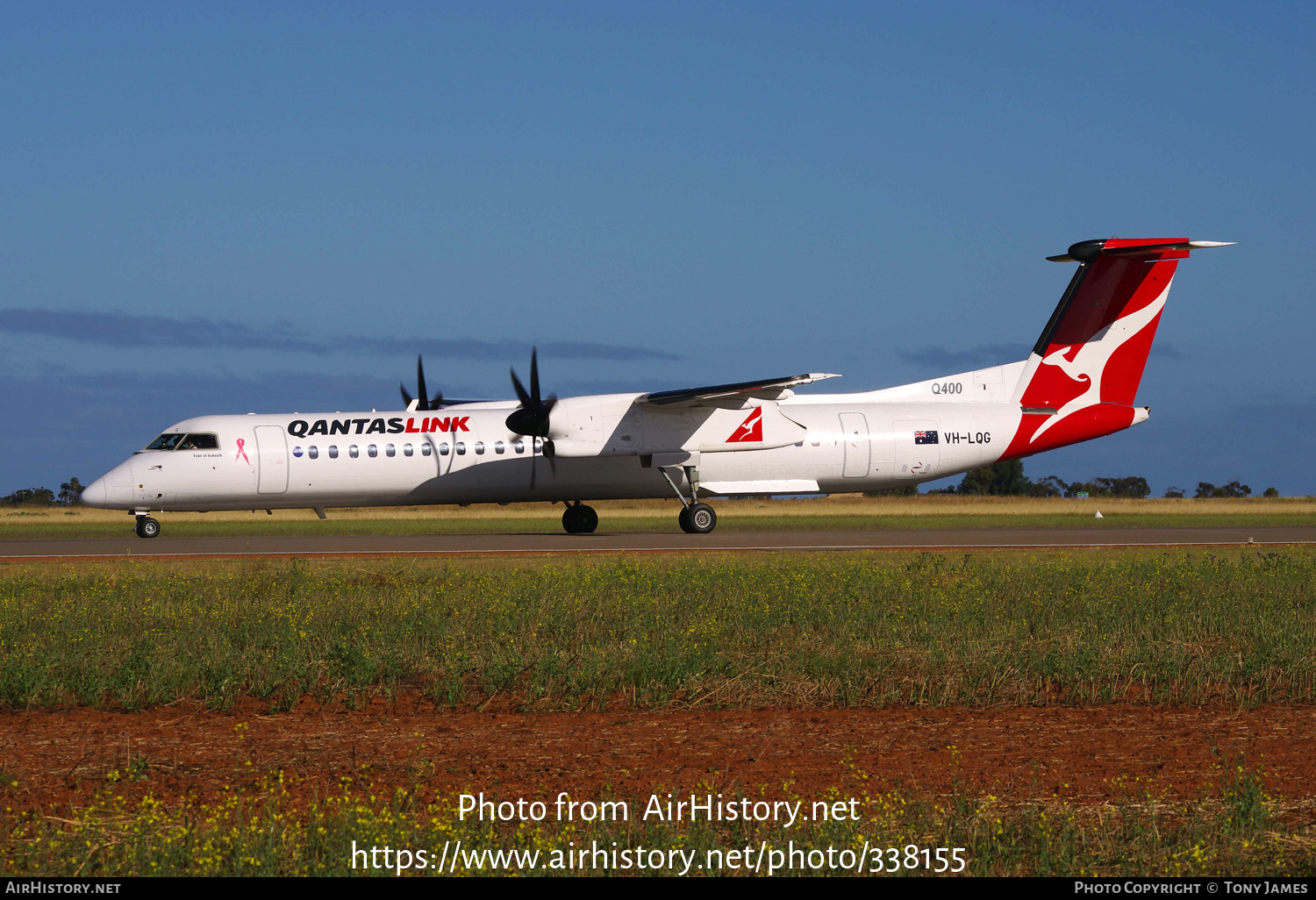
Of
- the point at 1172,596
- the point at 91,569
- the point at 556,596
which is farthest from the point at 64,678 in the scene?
the point at 1172,596

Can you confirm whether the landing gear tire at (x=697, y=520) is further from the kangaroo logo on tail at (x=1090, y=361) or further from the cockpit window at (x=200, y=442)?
the cockpit window at (x=200, y=442)

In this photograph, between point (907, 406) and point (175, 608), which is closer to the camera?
point (175, 608)

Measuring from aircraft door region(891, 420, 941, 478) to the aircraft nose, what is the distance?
2153 cm

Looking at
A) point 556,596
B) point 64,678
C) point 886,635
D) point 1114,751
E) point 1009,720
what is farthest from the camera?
point 556,596

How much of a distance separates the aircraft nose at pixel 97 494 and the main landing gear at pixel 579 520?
1214 centimetres

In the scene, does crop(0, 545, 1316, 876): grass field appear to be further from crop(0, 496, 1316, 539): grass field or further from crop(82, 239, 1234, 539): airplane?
crop(0, 496, 1316, 539): grass field

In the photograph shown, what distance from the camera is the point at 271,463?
29.7 meters

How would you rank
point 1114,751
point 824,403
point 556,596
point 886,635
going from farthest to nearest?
point 824,403, point 556,596, point 886,635, point 1114,751

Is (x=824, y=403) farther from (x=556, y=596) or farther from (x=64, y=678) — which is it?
(x=64, y=678)

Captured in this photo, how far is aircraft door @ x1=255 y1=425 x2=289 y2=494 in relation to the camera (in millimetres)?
29703

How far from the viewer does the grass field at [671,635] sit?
1046 cm

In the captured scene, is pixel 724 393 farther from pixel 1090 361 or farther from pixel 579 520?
pixel 1090 361

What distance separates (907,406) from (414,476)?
14553mm

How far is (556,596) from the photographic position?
51.8ft
